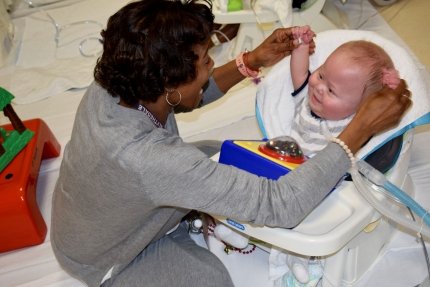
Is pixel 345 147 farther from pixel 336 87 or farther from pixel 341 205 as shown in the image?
pixel 336 87

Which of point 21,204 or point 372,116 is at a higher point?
point 372,116

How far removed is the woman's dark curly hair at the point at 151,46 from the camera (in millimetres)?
900

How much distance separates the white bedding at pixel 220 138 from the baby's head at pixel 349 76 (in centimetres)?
47

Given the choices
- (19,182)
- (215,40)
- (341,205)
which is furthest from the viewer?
(215,40)

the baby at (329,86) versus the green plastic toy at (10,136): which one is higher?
the baby at (329,86)

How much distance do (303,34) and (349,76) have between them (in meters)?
0.17

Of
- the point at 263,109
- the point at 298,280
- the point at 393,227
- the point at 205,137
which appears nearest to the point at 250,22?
the point at 205,137

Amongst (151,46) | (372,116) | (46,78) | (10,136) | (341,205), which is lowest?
(46,78)

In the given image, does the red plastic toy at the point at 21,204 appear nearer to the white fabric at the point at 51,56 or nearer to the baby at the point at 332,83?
the white fabric at the point at 51,56

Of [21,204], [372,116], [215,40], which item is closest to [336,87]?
[372,116]

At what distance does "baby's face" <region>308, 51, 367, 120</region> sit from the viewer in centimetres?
111

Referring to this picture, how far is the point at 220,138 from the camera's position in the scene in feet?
5.94

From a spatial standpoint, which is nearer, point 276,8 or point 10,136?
point 10,136

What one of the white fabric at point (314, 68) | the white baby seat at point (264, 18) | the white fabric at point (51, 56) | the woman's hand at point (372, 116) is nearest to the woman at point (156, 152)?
the woman's hand at point (372, 116)
